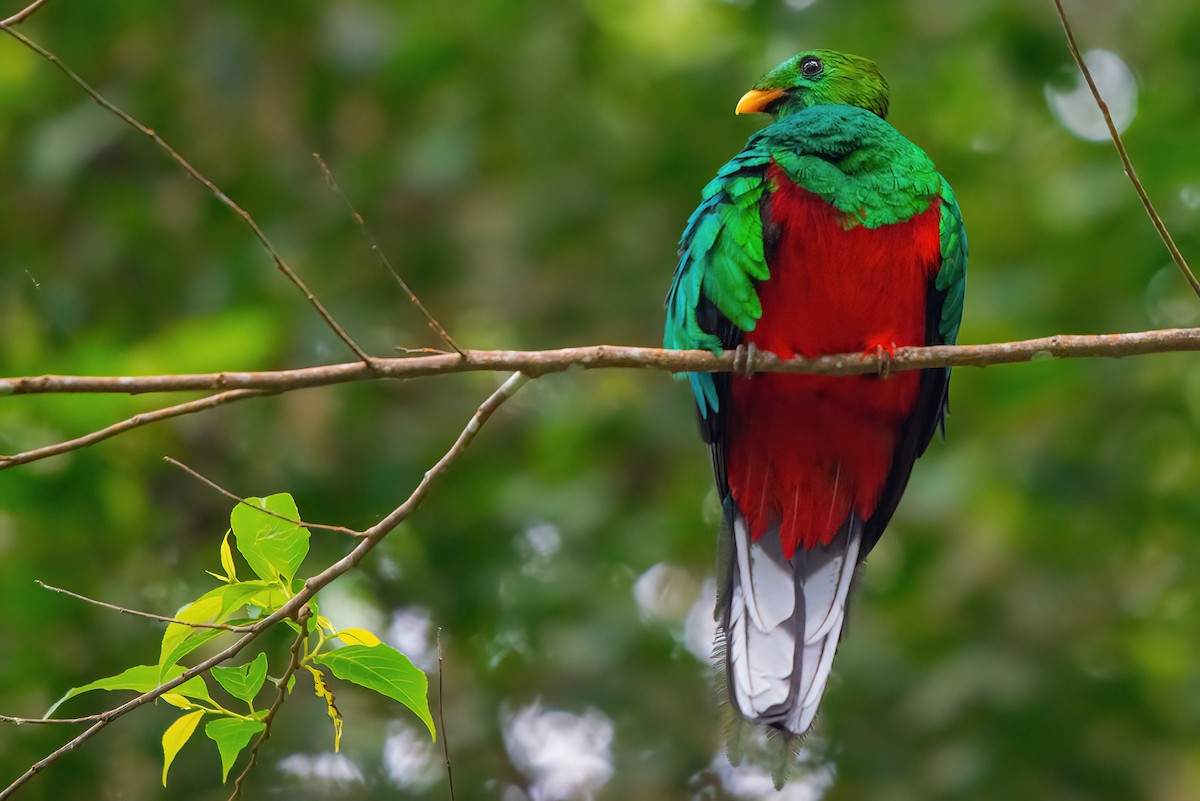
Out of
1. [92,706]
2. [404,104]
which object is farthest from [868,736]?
[404,104]

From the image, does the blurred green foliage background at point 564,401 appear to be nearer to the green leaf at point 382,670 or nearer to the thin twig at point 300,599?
the thin twig at point 300,599

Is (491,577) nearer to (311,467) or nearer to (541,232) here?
(311,467)

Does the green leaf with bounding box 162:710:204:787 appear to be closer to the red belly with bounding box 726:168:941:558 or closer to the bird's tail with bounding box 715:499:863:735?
the bird's tail with bounding box 715:499:863:735

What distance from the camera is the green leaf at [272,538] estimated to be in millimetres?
2205

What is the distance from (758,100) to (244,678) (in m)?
2.53

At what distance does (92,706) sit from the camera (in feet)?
13.8

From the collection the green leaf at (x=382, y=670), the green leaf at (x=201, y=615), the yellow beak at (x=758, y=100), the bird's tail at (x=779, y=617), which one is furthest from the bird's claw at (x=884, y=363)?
the green leaf at (x=201, y=615)

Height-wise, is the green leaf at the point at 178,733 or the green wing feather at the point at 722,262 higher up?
the green wing feather at the point at 722,262

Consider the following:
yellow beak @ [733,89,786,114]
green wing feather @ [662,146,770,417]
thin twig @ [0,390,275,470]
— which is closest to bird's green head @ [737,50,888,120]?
yellow beak @ [733,89,786,114]

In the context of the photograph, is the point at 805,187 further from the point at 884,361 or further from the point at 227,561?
the point at 227,561

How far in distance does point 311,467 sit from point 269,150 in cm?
142

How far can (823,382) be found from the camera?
347 centimetres

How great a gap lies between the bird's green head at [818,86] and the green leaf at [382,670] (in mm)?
2272

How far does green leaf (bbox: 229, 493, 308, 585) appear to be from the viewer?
2.21 meters
